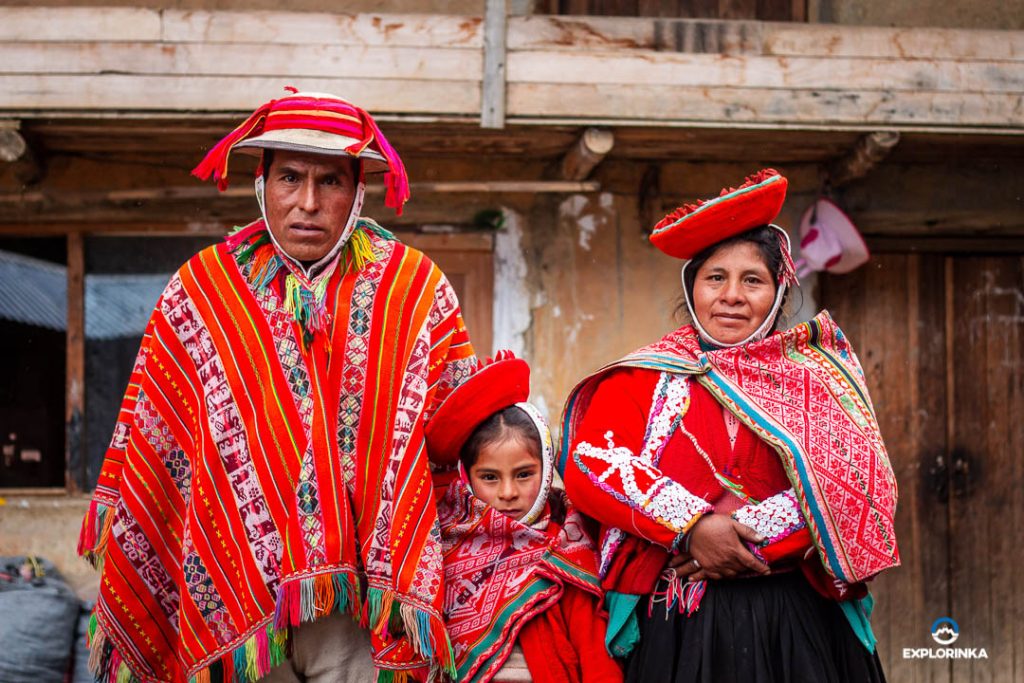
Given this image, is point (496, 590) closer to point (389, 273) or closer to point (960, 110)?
point (389, 273)

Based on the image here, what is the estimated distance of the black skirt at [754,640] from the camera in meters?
2.42

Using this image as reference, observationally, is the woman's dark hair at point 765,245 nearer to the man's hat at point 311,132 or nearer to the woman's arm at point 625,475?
the woman's arm at point 625,475

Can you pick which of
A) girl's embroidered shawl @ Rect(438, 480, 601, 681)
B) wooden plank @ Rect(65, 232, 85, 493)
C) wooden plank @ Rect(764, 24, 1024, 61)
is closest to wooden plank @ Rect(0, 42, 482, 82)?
wooden plank @ Rect(65, 232, 85, 493)

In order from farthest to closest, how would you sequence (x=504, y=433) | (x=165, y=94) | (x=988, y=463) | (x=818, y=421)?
(x=988, y=463) < (x=165, y=94) < (x=504, y=433) < (x=818, y=421)

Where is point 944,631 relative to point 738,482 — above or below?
below

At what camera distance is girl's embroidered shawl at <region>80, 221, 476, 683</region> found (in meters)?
2.43

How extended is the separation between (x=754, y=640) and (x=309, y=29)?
3.43 meters

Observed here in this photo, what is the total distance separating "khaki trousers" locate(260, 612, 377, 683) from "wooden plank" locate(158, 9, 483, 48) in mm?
2973

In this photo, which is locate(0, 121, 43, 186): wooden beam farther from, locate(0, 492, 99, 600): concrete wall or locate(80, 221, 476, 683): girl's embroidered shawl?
locate(80, 221, 476, 683): girl's embroidered shawl

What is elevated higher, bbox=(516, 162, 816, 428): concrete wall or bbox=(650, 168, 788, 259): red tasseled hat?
bbox=(516, 162, 816, 428): concrete wall

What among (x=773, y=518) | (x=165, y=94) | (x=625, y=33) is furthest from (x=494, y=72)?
(x=773, y=518)

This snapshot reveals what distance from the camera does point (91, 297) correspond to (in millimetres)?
5480

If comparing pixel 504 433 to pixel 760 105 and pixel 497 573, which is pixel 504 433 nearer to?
pixel 497 573

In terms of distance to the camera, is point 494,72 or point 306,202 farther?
point 494,72
